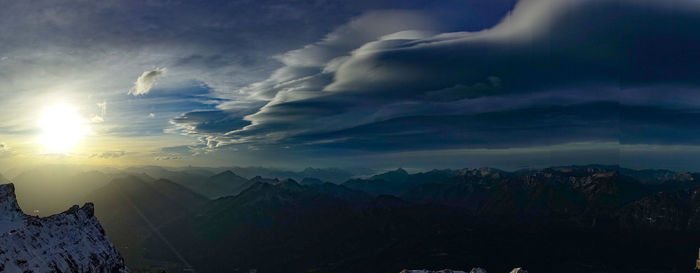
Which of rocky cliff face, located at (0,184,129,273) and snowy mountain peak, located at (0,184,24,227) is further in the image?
snowy mountain peak, located at (0,184,24,227)

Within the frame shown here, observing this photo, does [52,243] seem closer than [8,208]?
No

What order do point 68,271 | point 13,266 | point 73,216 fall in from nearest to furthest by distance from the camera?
point 13,266, point 68,271, point 73,216

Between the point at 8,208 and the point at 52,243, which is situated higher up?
the point at 8,208

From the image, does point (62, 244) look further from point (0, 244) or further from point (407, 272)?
point (407, 272)

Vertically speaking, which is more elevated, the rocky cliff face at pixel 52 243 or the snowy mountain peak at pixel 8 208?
the snowy mountain peak at pixel 8 208

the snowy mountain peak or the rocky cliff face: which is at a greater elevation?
the snowy mountain peak

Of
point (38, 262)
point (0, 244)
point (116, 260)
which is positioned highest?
point (0, 244)

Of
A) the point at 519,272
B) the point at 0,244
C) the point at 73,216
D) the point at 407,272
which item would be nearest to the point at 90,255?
the point at 73,216

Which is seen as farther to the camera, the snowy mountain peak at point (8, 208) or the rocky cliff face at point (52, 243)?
the snowy mountain peak at point (8, 208)
